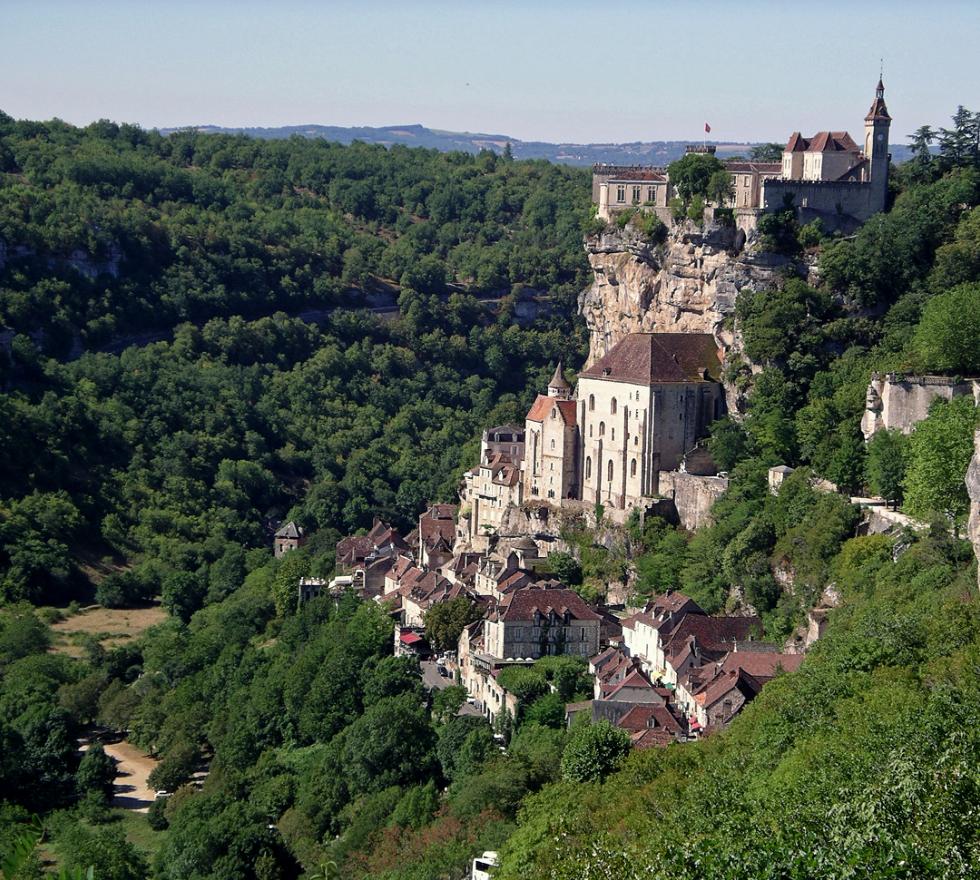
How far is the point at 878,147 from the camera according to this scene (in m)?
70.2

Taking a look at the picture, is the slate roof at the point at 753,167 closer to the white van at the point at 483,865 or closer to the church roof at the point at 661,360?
the church roof at the point at 661,360

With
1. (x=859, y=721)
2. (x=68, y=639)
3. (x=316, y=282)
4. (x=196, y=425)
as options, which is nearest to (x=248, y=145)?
(x=316, y=282)

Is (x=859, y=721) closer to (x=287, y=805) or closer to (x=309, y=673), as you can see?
(x=287, y=805)

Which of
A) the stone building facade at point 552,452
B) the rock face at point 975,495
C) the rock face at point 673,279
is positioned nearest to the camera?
the rock face at point 975,495

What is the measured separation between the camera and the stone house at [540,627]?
57.9 m

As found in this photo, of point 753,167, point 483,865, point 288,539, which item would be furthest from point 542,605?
point 288,539

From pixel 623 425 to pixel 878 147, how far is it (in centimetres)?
1552

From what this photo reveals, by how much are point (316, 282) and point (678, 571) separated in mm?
74512

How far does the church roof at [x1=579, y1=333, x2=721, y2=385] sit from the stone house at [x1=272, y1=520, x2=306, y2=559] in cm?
2760

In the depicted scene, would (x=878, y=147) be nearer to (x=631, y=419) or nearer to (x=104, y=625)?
(x=631, y=419)

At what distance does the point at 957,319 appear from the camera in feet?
193

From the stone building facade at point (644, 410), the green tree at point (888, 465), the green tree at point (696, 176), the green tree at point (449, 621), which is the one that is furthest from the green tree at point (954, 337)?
the green tree at point (449, 621)

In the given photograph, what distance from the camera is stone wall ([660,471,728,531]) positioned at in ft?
210

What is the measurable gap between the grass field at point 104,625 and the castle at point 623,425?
763 inches
